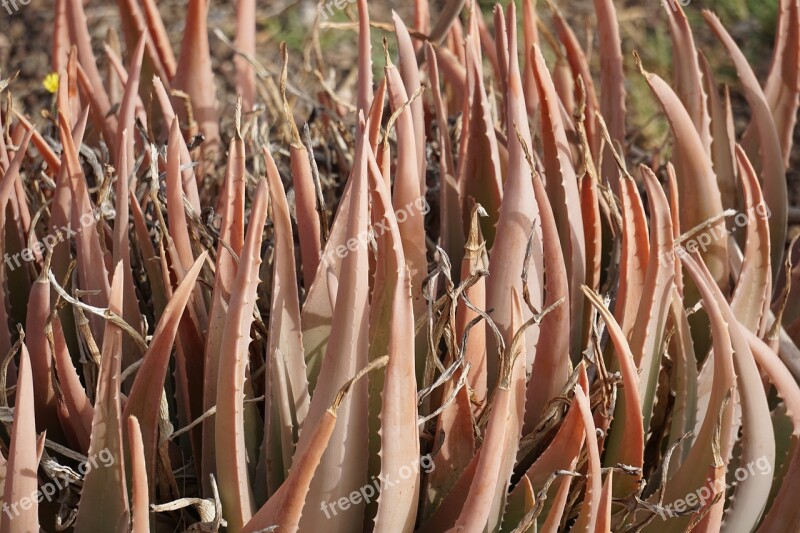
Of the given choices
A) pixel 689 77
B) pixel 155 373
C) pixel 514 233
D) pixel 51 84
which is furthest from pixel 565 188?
pixel 51 84

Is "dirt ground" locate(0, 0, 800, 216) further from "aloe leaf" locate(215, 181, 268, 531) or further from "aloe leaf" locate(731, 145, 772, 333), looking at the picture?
"aloe leaf" locate(215, 181, 268, 531)

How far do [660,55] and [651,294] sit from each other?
2010 millimetres

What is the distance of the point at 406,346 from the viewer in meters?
0.52

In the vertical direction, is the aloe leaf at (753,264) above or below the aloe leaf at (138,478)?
above

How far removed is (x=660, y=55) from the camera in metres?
2.44

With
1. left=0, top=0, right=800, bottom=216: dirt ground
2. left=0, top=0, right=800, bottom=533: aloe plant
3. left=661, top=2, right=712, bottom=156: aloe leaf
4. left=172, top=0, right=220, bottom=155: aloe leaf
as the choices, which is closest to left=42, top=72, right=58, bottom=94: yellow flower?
left=172, top=0, right=220, bottom=155: aloe leaf

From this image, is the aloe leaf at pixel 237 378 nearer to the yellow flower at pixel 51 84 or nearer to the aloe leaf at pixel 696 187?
the aloe leaf at pixel 696 187

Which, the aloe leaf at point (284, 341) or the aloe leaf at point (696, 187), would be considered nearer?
the aloe leaf at point (284, 341)

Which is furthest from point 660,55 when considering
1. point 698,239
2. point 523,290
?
point 523,290

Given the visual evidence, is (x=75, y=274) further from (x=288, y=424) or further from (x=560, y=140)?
(x=560, y=140)

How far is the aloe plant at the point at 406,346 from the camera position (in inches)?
21.4

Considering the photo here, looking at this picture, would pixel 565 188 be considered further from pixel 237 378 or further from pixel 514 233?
pixel 237 378

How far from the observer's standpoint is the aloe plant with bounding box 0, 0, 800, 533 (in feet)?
1.78

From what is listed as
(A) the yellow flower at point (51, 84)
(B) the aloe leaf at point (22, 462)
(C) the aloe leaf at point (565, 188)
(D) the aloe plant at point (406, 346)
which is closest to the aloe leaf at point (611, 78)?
(D) the aloe plant at point (406, 346)
